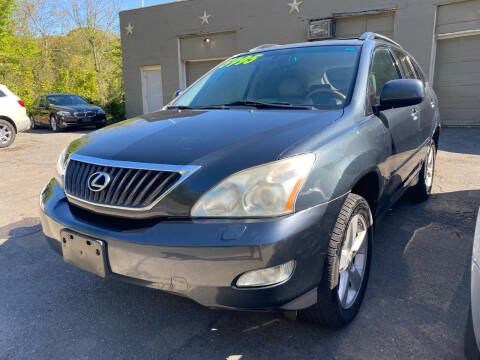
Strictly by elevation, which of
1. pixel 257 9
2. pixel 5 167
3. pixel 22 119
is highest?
pixel 257 9

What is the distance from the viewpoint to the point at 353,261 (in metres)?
2.33

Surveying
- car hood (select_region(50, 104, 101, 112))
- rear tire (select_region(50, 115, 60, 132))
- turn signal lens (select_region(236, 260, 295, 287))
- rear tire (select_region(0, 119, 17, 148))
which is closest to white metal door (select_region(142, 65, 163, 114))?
car hood (select_region(50, 104, 101, 112))

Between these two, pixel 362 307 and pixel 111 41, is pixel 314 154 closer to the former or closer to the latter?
pixel 362 307

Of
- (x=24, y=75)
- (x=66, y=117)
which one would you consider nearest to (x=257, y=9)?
(x=66, y=117)

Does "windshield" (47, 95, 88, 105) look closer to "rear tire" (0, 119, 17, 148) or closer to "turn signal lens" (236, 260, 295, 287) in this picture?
"rear tire" (0, 119, 17, 148)

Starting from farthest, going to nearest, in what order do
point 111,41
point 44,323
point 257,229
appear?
point 111,41, point 44,323, point 257,229

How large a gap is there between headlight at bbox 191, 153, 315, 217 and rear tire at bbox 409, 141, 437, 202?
286cm

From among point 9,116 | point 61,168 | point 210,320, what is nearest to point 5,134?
point 9,116

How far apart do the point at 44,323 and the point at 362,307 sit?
1.94 m

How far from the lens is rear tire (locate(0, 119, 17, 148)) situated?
977cm

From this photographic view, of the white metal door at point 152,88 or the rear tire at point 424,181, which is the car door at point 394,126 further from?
the white metal door at point 152,88

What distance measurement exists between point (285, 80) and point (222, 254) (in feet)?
5.62

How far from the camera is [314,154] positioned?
1.87 meters

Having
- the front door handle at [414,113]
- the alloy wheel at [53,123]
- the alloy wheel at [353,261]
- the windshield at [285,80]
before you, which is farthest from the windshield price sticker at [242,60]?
the alloy wheel at [53,123]
